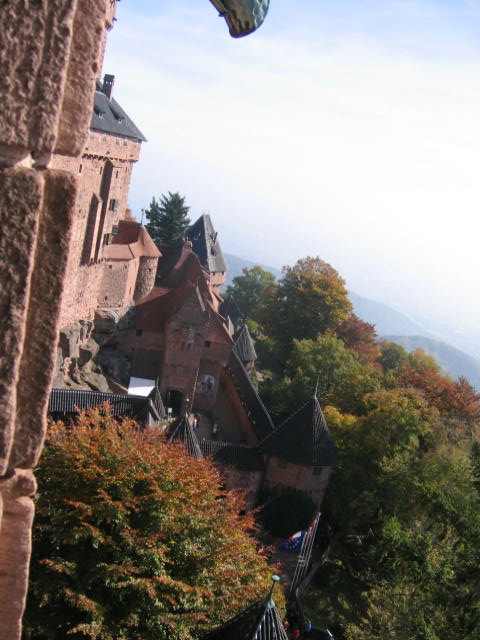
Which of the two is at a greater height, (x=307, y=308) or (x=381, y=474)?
(x=307, y=308)

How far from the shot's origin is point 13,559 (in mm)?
2516

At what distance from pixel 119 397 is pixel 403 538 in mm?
12271

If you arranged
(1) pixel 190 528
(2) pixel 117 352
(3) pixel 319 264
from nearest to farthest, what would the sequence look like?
(1) pixel 190 528
(2) pixel 117 352
(3) pixel 319 264

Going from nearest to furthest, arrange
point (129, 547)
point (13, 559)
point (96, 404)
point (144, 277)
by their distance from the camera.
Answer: point (13, 559), point (129, 547), point (96, 404), point (144, 277)

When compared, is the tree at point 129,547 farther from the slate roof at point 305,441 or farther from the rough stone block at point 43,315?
the slate roof at point 305,441

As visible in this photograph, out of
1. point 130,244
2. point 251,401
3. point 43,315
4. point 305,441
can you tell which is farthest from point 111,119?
point 43,315

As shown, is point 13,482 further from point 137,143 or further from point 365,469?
point 137,143

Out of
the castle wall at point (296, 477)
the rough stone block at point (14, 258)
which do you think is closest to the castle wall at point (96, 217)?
the castle wall at point (296, 477)

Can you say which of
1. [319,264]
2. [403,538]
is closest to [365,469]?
[403,538]

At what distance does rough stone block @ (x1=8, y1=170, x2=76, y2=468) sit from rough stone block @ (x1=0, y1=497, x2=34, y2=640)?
234 mm

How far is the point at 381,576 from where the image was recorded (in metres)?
25.7

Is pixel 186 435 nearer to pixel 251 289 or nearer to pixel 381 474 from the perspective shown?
pixel 381 474

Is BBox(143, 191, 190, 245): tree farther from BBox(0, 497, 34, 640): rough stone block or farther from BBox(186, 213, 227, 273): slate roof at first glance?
BBox(0, 497, 34, 640): rough stone block

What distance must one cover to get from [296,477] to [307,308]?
85.8 feet
